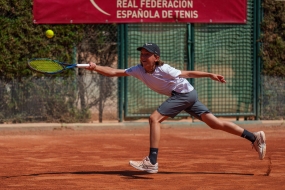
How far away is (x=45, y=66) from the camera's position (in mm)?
8250

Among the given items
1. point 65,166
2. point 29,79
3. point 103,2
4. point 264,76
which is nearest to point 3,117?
point 29,79

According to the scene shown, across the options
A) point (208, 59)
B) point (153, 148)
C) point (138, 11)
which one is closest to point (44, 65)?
point (153, 148)

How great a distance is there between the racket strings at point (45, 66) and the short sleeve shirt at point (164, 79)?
2.86 ft

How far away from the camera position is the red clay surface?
24.2 ft

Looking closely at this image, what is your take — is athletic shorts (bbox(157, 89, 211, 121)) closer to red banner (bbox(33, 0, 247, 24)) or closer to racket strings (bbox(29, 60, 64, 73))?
racket strings (bbox(29, 60, 64, 73))

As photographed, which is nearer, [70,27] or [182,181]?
[182,181]

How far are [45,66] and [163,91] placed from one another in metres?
1.48

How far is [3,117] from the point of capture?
12.9m

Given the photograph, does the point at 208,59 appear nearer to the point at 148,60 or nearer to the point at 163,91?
the point at 163,91

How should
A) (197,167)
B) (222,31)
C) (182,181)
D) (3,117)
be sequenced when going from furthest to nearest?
(222,31) < (3,117) < (197,167) < (182,181)

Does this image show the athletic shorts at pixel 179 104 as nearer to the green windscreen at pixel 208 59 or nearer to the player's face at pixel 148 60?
the player's face at pixel 148 60

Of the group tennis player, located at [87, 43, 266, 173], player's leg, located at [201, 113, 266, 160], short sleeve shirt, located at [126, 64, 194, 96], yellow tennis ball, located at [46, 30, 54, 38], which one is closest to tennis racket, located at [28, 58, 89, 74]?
tennis player, located at [87, 43, 266, 173]

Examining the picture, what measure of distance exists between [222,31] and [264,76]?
132cm

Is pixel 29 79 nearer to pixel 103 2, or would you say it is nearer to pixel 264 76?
pixel 103 2
